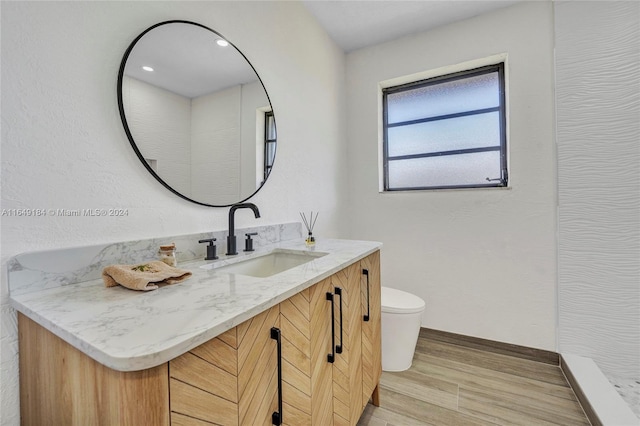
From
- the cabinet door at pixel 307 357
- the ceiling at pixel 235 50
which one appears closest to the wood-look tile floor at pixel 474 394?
the cabinet door at pixel 307 357

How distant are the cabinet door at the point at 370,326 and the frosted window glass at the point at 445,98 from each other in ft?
4.95

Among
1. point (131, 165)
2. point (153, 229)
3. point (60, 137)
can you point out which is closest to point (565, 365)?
point (153, 229)

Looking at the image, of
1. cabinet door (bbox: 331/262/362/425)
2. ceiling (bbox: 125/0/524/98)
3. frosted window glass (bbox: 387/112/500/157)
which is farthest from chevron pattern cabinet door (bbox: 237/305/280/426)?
frosted window glass (bbox: 387/112/500/157)

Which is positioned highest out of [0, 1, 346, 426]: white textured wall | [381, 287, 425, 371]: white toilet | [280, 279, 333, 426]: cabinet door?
[0, 1, 346, 426]: white textured wall

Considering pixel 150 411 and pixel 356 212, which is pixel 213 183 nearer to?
pixel 150 411

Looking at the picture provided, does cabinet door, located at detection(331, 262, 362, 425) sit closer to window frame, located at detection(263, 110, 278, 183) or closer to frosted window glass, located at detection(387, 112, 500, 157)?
window frame, located at detection(263, 110, 278, 183)

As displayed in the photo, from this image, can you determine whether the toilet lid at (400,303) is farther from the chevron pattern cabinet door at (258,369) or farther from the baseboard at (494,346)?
the chevron pattern cabinet door at (258,369)

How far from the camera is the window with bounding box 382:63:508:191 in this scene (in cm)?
207

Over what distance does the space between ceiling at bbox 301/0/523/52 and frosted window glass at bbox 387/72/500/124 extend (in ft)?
1.49

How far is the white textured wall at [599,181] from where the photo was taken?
164 centimetres

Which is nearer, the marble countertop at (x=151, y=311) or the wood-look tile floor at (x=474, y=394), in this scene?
the marble countertop at (x=151, y=311)

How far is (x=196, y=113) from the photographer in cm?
123

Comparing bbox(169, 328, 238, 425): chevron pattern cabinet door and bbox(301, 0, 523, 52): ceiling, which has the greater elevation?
bbox(301, 0, 523, 52): ceiling

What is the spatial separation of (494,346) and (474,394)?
59 centimetres
